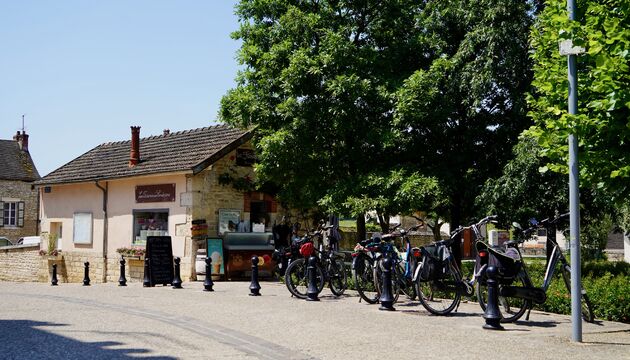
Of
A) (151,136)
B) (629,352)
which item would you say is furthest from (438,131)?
(151,136)

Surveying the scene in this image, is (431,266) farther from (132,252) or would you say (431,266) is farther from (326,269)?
(132,252)

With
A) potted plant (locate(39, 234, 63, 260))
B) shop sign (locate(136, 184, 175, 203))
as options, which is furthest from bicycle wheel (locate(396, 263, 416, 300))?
potted plant (locate(39, 234, 63, 260))

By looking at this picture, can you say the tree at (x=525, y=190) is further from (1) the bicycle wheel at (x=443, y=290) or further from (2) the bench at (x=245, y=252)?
(2) the bench at (x=245, y=252)

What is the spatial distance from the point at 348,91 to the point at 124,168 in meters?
10.3

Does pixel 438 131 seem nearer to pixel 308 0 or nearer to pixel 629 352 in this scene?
pixel 308 0

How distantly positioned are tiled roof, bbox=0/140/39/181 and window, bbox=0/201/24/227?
170 centimetres

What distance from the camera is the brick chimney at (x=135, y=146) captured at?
23.7 meters

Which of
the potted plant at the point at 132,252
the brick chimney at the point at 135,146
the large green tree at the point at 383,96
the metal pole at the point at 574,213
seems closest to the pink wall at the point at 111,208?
the potted plant at the point at 132,252

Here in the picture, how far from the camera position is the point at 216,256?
64.7 ft

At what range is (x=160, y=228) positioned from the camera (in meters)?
21.6

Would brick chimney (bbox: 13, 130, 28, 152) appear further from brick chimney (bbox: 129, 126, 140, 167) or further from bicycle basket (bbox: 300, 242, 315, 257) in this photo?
bicycle basket (bbox: 300, 242, 315, 257)

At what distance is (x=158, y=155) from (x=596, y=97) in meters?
16.9

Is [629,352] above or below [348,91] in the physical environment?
below

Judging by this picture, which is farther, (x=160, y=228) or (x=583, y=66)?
(x=160, y=228)
